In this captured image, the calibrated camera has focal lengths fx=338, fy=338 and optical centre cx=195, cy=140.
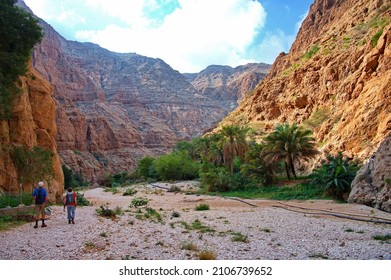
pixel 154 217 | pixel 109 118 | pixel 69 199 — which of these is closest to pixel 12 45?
pixel 69 199

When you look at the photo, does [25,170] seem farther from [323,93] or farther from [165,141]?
[165,141]

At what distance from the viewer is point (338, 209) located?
58.6ft

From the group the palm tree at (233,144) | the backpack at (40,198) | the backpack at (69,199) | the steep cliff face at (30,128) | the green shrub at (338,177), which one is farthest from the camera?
the palm tree at (233,144)

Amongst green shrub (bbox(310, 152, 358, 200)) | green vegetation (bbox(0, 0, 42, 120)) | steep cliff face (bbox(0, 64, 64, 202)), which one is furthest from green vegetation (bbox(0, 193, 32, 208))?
green shrub (bbox(310, 152, 358, 200))

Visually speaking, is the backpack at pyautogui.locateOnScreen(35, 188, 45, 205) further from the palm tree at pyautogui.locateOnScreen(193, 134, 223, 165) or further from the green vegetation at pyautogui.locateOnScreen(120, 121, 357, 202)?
the palm tree at pyautogui.locateOnScreen(193, 134, 223, 165)

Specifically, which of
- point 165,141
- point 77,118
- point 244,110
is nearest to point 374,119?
point 244,110

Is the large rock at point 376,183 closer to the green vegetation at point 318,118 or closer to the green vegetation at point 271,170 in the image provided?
the green vegetation at point 271,170

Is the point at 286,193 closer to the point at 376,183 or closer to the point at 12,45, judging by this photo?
the point at 376,183

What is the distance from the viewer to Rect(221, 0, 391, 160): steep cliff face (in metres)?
30.8

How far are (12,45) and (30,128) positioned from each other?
578 centimetres

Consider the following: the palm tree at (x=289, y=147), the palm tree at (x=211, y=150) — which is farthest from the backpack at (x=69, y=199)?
the palm tree at (x=211, y=150)

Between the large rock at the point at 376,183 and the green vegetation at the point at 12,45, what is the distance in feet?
68.1

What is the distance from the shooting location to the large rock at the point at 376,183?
1691 centimetres

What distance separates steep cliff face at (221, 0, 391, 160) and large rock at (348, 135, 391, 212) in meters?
8.50
